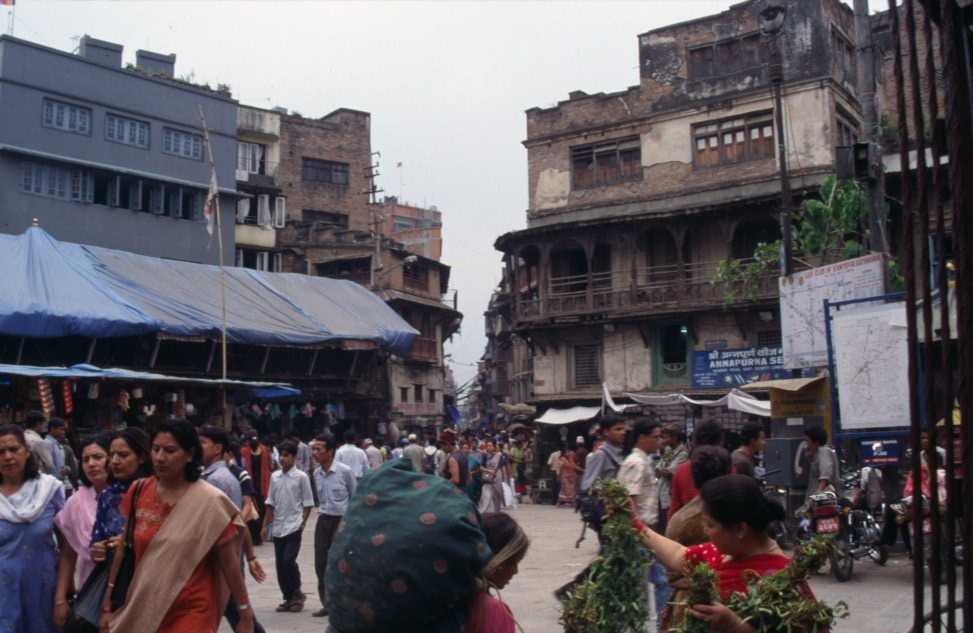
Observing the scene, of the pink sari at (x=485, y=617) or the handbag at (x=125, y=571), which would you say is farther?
the handbag at (x=125, y=571)

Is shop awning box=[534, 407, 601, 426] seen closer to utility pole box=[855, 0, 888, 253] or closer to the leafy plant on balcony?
the leafy plant on balcony

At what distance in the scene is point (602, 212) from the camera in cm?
3216

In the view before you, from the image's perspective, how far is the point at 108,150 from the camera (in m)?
29.5

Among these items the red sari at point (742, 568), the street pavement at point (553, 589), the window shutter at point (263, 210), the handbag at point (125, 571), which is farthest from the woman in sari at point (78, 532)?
the window shutter at point (263, 210)

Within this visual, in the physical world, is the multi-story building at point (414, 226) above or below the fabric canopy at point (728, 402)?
above

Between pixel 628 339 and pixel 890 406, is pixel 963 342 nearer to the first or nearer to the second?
pixel 890 406

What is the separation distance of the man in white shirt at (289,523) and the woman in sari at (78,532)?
429cm

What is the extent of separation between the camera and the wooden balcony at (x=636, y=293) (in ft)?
95.3

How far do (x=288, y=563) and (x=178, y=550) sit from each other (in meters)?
5.37

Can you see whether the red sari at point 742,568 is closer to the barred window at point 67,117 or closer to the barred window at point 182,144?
the barred window at point 67,117

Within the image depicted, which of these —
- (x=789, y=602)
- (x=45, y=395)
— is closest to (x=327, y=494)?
(x=789, y=602)

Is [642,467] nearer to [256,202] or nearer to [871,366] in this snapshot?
[871,366]

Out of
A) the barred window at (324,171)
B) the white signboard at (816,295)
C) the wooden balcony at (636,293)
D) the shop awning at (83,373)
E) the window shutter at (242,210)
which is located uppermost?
the barred window at (324,171)

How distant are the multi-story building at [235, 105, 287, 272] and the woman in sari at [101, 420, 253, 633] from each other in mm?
31564
